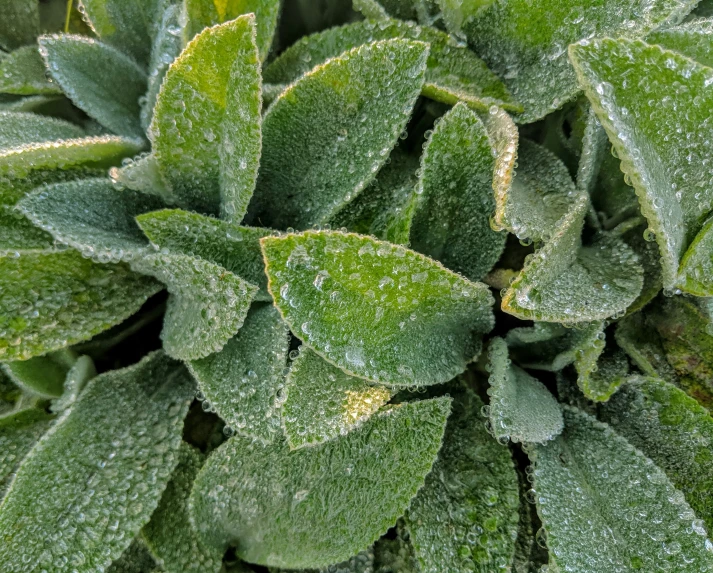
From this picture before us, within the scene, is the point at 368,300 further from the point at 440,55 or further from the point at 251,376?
the point at 440,55

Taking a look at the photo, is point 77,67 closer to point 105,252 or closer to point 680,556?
point 105,252

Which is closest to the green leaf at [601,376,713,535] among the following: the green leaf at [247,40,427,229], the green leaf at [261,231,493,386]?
the green leaf at [261,231,493,386]

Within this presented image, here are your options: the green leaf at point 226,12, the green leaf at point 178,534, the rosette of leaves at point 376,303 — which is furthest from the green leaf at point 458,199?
the green leaf at point 178,534

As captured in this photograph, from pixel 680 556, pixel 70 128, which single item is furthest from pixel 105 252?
pixel 680 556

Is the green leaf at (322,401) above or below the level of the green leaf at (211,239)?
below

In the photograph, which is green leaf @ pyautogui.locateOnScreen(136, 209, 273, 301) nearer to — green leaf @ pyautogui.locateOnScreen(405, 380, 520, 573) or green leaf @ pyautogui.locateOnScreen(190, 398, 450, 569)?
green leaf @ pyautogui.locateOnScreen(190, 398, 450, 569)

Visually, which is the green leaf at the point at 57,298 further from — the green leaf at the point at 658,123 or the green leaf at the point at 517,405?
the green leaf at the point at 658,123
